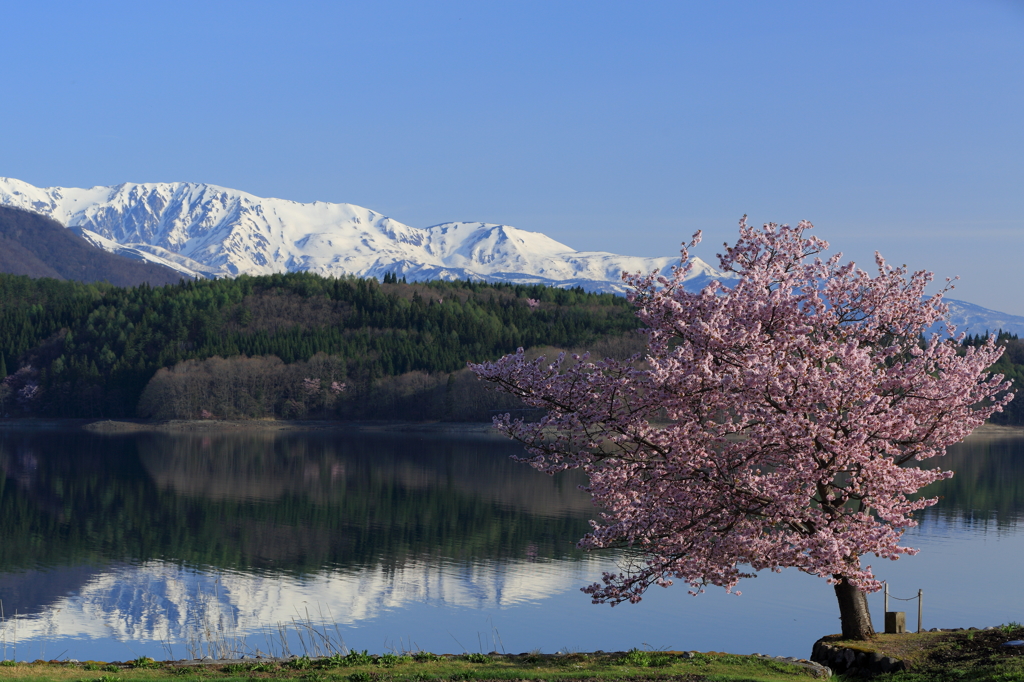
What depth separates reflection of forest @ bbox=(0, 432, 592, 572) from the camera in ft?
179

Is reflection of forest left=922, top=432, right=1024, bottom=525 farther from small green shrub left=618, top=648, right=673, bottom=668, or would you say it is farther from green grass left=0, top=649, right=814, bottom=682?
green grass left=0, top=649, right=814, bottom=682

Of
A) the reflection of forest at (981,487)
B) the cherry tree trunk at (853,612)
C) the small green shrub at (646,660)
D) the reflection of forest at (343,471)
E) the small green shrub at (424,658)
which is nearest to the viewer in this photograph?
the small green shrub at (646,660)

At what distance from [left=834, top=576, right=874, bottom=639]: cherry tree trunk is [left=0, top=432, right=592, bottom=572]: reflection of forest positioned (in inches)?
1209

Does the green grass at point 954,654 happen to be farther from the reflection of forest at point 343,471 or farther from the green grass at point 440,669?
the reflection of forest at point 343,471

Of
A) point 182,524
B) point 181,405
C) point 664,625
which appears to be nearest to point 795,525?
point 664,625

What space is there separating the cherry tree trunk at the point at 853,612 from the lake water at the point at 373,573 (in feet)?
27.9

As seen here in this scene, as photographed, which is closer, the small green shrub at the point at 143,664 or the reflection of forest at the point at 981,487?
the small green shrub at the point at 143,664

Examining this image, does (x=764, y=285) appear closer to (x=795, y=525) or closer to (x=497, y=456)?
(x=795, y=525)

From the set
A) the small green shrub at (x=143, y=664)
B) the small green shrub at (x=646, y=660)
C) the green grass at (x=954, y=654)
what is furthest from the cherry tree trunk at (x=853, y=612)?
the small green shrub at (x=143, y=664)

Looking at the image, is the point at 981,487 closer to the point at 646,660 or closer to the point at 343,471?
the point at 343,471

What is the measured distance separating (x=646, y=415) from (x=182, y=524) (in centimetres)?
4812

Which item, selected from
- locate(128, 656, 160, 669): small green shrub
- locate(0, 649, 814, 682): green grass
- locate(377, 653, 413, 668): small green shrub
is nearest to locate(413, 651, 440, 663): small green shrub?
locate(0, 649, 814, 682): green grass

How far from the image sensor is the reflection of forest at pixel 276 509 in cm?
5450

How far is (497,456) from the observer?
403ft
